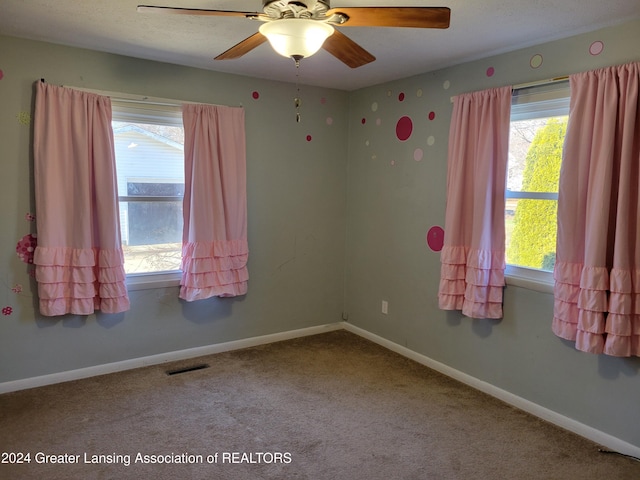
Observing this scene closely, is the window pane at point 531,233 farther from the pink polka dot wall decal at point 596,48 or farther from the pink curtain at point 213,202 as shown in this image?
the pink curtain at point 213,202

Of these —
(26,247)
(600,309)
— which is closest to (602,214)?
(600,309)

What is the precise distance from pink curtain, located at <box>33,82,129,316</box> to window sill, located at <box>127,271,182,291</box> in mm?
214

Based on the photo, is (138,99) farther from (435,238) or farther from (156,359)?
(435,238)

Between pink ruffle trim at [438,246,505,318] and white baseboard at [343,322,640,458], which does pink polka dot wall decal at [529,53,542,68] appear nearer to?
pink ruffle trim at [438,246,505,318]

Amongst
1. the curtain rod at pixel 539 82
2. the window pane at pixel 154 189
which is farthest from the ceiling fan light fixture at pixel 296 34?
the window pane at pixel 154 189

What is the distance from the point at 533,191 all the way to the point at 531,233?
0.27 metres

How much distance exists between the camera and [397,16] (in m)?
1.79

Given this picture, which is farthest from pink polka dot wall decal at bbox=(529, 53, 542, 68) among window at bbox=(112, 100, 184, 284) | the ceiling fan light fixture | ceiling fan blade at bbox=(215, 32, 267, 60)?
window at bbox=(112, 100, 184, 284)

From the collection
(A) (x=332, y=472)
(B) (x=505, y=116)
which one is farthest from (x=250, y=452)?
(B) (x=505, y=116)

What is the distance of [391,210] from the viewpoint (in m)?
4.01

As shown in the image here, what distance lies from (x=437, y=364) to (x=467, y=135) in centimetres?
174

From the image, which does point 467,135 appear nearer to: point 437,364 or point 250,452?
point 437,364

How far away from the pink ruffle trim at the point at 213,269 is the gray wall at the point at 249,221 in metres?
0.19

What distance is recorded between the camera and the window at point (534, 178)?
113 inches
